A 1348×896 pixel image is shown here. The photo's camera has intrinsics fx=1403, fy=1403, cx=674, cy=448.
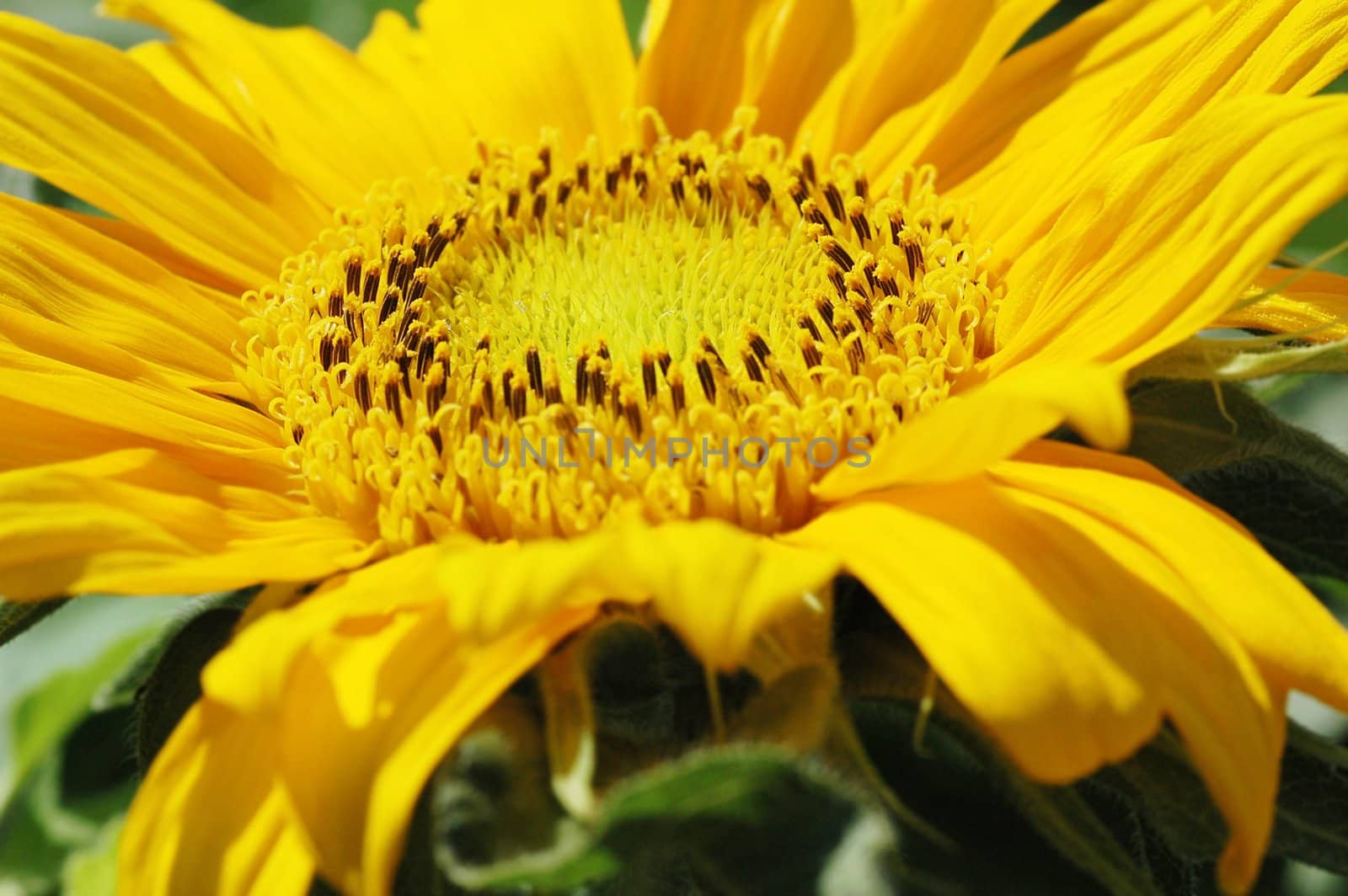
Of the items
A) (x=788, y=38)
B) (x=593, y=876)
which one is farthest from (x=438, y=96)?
(x=593, y=876)

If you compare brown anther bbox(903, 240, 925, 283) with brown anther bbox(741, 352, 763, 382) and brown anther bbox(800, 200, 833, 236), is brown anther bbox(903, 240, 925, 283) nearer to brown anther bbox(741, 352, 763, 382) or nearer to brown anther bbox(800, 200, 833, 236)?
brown anther bbox(800, 200, 833, 236)

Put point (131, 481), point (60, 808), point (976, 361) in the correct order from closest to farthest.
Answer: point (131, 481) → point (976, 361) → point (60, 808)

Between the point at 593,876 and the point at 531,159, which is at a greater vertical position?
the point at 531,159

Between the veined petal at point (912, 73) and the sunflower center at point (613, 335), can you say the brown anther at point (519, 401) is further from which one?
the veined petal at point (912, 73)

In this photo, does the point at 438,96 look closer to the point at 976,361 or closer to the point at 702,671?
the point at 976,361

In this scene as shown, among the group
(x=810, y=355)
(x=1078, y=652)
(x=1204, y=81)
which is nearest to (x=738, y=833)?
(x=1078, y=652)
